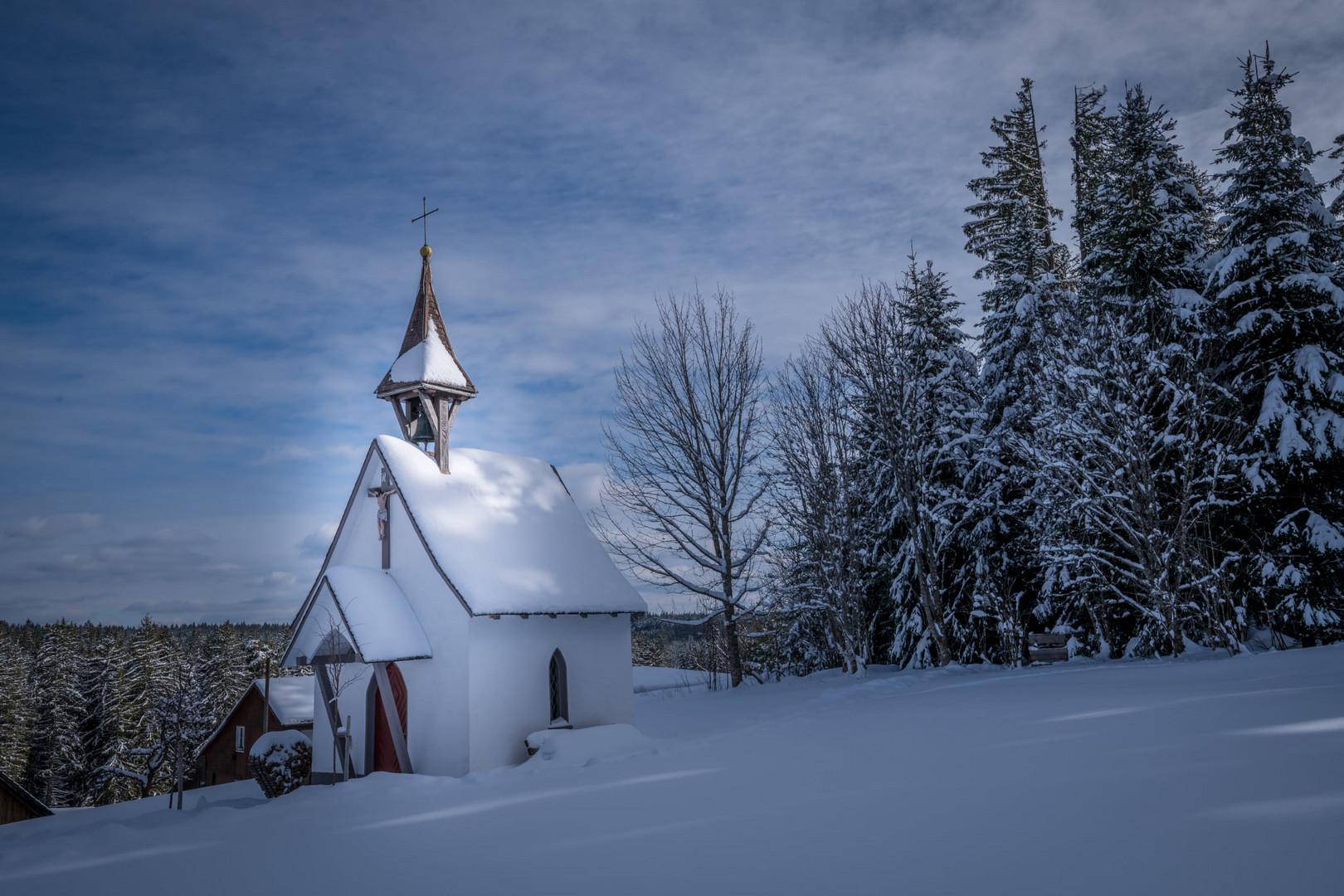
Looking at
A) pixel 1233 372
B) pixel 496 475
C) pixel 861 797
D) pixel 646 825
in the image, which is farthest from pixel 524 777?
pixel 1233 372

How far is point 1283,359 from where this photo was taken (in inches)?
635

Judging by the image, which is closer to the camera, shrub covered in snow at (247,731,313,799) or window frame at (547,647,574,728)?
shrub covered in snow at (247,731,313,799)

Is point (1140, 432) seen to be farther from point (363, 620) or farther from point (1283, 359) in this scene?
point (363, 620)

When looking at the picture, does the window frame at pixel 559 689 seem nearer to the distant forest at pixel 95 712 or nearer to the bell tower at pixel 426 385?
the bell tower at pixel 426 385

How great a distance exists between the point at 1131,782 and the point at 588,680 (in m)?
11.4

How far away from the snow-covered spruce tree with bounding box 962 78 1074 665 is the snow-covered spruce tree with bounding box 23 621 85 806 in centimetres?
4726

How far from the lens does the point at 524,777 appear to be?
406 inches

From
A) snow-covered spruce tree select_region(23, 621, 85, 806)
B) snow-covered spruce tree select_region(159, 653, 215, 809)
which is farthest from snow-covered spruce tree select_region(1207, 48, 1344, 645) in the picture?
snow-covered spruce tree select_region(23, 621, 85, 806)

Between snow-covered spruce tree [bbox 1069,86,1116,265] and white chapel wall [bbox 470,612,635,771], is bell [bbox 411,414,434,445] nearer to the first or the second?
white chapel wall [bbox 470,612,635,771]

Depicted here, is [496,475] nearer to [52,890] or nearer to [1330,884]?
[52,890]

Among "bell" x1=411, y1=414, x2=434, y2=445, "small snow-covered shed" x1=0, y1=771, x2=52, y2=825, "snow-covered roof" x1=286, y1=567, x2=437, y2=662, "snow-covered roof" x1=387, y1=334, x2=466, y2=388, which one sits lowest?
"small snow-covered shed" x1=0, y1=771, x2=52, y2=825

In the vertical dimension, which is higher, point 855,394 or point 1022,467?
point 855,394

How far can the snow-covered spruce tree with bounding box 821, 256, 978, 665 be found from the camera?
2027 cm

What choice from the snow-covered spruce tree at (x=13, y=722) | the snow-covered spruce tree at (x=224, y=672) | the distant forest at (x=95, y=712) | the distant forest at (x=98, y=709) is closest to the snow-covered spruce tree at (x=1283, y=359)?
the distant forest at (x=98, y=709)
